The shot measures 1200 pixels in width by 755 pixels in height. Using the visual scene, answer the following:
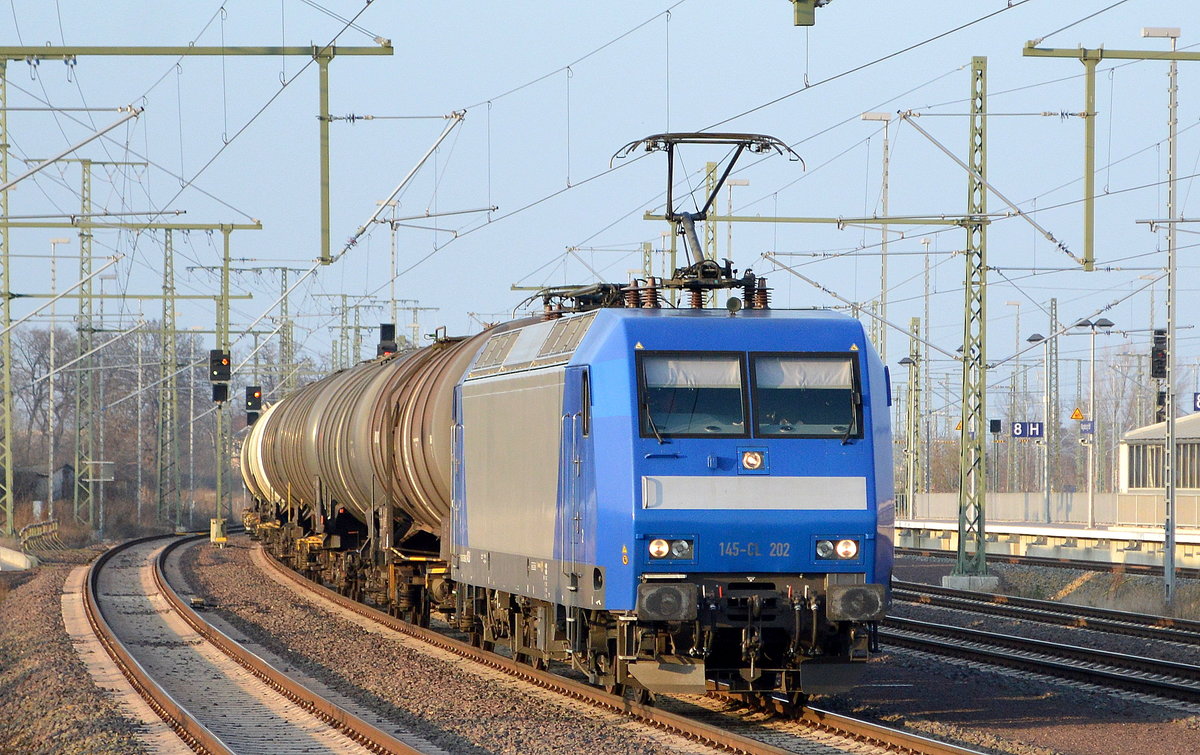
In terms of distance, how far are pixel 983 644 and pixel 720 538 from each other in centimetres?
897

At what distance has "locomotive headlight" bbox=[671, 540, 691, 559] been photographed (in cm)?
1227

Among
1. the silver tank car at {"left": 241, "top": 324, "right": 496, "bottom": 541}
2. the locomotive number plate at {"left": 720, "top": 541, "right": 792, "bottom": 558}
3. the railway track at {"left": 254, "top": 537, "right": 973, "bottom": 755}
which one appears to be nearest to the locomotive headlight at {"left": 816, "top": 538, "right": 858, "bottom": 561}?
the locomotive number plate at {"left": 720, "top": 541, "right": 792, "bottom": 558}

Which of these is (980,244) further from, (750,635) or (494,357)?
(750,635)

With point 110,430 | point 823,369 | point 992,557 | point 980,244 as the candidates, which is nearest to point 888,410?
point 823,369

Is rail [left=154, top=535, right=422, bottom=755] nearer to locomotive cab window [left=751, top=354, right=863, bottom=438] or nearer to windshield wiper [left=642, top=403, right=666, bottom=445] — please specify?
windshield wiper [left=642, top=403, right=666, bottom=445]

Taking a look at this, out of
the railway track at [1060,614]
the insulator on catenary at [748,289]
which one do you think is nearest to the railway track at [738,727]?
the insulator on catenary at [748,289]

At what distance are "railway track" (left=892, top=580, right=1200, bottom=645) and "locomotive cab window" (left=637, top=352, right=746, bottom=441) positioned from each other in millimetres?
10533

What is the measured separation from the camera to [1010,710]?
1430 centimetres

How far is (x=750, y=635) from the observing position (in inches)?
488

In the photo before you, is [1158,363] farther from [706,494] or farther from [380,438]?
[706,494]

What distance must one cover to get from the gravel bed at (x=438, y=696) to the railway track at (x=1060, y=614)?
963cm

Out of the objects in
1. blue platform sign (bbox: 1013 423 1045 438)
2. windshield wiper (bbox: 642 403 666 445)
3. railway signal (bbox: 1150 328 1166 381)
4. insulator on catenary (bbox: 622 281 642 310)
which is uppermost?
railway signal (bbox: 1150 328 1166 381)

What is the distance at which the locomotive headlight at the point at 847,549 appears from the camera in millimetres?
12539

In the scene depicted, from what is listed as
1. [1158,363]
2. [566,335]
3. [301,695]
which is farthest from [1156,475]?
[566,335]
